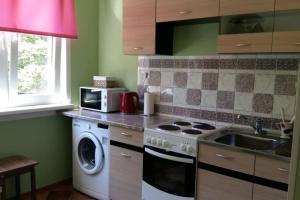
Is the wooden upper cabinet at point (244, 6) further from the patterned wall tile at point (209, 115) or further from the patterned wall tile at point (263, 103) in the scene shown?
the patterned wall tile at point (209, 115)

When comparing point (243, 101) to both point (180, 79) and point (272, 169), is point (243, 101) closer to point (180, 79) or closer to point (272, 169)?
point (180, 79)

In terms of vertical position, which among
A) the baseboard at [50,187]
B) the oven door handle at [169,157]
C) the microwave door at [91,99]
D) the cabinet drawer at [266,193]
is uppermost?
the microwave door at [91,99]

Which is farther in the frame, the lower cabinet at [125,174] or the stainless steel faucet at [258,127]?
the lower cabinet at [125,174]

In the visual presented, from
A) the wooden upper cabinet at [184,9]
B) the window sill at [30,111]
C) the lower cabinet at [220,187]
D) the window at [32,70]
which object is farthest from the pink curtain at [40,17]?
the lower cabinet at [220,187]

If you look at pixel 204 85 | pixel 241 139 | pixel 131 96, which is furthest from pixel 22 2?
pixel 241 139

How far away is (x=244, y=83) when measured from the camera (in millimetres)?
2385

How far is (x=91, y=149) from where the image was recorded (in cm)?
299

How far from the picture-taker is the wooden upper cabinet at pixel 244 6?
1896 mm

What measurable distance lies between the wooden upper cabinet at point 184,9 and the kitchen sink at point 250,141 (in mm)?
986

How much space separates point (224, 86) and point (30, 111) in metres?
1.91

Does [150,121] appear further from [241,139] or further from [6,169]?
[6,169]

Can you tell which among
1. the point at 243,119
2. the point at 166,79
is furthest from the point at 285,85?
the point at 166,79

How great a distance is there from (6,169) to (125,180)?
1.04 meters

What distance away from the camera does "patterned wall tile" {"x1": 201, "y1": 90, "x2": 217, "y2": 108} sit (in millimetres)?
2564
